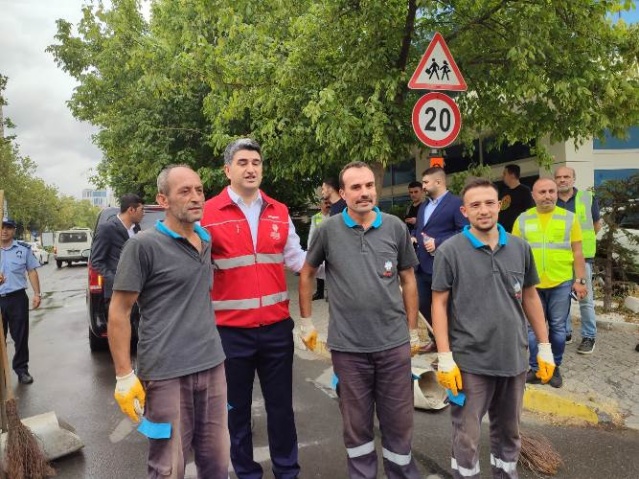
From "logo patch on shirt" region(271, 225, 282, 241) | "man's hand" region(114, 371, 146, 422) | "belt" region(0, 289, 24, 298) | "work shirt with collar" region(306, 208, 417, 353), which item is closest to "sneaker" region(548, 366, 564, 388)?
"work shirt with collar" region(306, 208, 417, 353)

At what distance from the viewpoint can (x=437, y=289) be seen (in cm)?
278

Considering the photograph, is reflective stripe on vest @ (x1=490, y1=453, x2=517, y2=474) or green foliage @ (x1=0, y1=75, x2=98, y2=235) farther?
green foliage @ (x1=0, y1=75, x2=98, y2=235)

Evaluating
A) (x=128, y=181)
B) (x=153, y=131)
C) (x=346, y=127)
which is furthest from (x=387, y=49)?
(x=128, y=181)

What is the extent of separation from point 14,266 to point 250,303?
13.6 feet

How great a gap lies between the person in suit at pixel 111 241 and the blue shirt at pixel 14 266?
0.81 m

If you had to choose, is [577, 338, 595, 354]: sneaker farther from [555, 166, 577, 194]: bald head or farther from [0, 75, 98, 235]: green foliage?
[0, 75, 98, 235]: green foliage

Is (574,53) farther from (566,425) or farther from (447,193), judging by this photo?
(566,425)

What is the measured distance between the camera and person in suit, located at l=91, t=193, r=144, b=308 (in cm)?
566

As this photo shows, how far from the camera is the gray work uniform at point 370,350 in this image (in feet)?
9.30

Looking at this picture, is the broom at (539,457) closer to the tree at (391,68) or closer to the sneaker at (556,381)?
the sneaker at (556,381)

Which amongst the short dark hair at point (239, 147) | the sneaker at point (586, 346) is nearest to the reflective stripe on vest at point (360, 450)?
the short dark hair at point (239, 147)

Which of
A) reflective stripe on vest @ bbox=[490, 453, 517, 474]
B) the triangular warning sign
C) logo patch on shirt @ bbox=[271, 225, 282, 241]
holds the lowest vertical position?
reflective stripe on vest @ bbox=[490, 453, 517, 474]

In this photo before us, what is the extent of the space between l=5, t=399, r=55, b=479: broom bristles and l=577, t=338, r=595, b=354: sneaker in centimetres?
504

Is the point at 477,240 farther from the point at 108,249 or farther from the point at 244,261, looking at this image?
the point at 108,249
